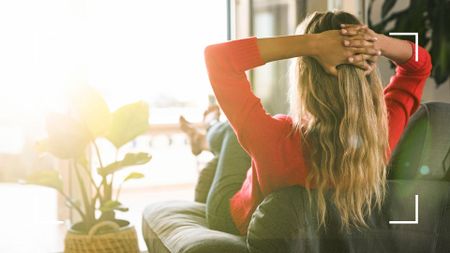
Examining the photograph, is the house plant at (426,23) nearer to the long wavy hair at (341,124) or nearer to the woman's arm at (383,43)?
the woman's arm at (383,43)

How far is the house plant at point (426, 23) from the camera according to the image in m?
1.79

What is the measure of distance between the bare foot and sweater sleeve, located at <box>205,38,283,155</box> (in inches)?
31.7

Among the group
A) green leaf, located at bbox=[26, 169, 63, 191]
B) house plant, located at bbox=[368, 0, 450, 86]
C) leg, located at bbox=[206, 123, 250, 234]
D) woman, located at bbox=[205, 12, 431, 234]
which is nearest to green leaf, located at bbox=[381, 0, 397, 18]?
house plant, located at bbox=[368, 0, 450, 86]

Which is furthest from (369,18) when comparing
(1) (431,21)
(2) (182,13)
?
(2) (182,13)

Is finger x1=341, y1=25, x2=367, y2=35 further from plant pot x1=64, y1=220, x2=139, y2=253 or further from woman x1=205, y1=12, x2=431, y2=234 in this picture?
plant pot x1=64, y1=220, x2=139, y2=253

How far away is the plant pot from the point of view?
1.11 meters

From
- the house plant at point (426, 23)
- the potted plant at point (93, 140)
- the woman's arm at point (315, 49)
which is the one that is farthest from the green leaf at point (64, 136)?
the house plant at point (426, 23)

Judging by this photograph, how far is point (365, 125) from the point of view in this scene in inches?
37.4

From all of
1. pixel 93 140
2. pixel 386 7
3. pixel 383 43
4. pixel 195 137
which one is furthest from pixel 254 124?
pixel 386 7

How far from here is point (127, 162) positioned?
3.86ft

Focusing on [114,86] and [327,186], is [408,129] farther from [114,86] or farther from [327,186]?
[114,86]

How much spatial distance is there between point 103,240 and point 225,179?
0.38 m

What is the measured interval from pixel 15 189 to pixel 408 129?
4.06ft

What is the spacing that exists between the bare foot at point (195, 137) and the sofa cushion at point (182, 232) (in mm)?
244
